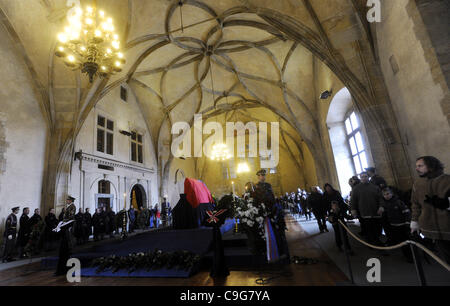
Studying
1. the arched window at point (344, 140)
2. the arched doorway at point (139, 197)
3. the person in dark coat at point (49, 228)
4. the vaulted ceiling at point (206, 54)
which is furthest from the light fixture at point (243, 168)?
the person in dark coat at point (49, 228)

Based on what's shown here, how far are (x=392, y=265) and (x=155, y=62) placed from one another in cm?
1256

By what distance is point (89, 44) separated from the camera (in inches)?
184

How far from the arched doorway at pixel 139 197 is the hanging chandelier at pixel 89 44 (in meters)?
9.45

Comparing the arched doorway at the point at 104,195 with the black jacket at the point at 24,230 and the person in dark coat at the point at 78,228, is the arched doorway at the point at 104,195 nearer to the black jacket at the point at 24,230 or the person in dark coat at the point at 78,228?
the person in dark coat at the point at 78,228

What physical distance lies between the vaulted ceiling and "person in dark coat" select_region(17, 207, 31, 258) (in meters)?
3.84

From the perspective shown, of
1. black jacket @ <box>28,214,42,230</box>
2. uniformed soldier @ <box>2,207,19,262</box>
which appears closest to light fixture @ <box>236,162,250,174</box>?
black jacket @ <box>28,214,42,230</box>

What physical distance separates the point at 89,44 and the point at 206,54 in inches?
305

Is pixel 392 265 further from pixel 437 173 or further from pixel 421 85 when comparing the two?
pixel 421 85

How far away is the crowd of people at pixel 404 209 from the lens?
7.32 feet

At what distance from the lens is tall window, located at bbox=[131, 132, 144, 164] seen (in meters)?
13.1

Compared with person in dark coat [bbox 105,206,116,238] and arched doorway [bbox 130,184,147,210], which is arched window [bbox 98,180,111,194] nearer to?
person in dark coat [bbox 105,206,116,238]

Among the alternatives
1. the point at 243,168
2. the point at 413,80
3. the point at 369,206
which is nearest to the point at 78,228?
the point at 369,206

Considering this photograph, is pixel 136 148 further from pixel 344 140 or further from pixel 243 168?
pixel 344 140

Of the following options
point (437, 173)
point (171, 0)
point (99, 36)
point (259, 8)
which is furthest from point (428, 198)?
point (171, 0)
